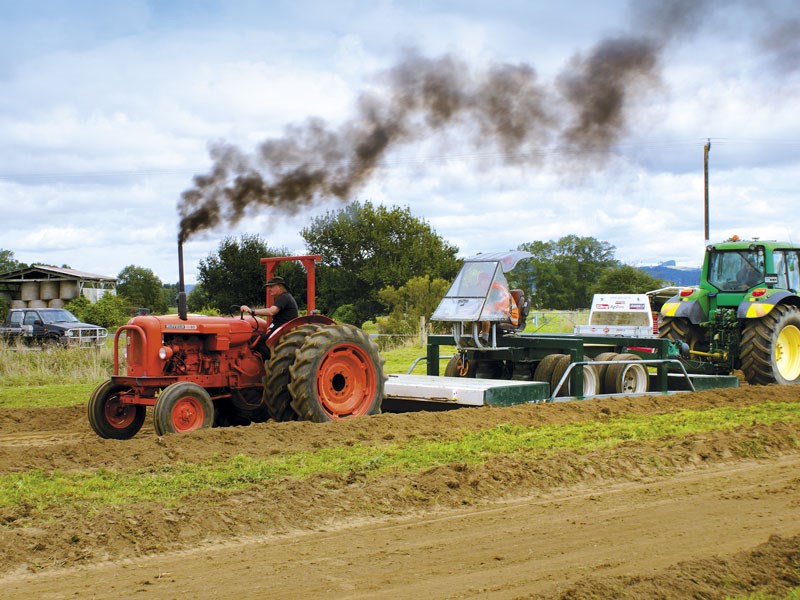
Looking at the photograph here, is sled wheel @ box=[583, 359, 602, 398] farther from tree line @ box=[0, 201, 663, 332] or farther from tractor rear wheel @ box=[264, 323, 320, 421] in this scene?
tree line @ box=[0, 201, 663, 332]

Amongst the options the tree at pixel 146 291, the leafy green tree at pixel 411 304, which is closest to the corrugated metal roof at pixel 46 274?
the tree at pixel 146 291

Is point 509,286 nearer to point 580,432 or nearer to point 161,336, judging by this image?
point 580,432

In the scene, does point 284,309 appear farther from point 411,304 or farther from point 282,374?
point 411,304

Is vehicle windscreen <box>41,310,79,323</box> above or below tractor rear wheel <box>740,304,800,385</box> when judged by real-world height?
above

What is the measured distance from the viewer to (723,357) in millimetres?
14055

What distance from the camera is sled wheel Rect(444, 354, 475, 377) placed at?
39.5 feet

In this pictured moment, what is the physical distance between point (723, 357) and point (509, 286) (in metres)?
4.22

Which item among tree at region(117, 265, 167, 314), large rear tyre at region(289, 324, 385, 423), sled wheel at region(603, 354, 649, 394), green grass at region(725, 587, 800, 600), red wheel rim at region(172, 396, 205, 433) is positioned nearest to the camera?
green grass at region(725, 587, 800, 600)

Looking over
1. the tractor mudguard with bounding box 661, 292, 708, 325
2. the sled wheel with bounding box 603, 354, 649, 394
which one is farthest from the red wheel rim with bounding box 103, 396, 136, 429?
the tractor mudguard with bounding box 661, 292, 708, 325

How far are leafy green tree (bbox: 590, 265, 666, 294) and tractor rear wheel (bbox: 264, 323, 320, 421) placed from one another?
38.9 m

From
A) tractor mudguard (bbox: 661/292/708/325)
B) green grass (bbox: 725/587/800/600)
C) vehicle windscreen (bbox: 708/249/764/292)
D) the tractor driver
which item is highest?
vehicle windscreen (bbox: 708/249/764/292)

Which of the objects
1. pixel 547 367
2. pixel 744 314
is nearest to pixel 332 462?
pixel 547 367

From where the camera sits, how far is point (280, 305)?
987cm

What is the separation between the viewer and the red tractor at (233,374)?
355 inches
